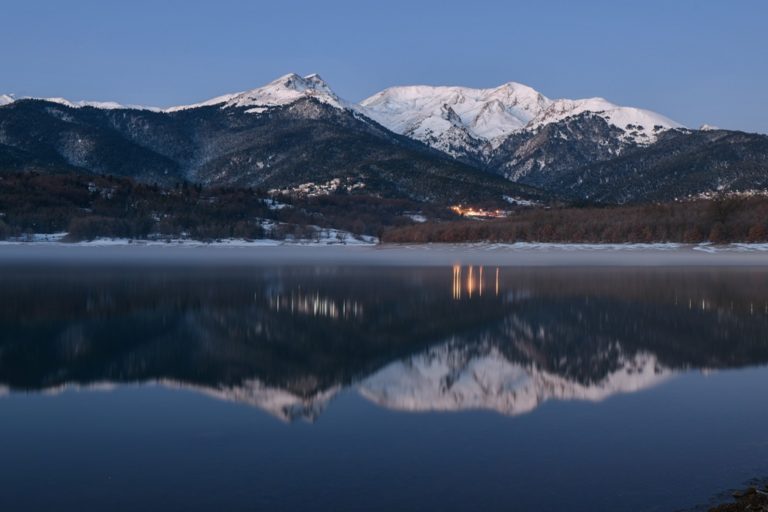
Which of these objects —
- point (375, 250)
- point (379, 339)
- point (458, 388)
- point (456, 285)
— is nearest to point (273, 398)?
point (458, 388)

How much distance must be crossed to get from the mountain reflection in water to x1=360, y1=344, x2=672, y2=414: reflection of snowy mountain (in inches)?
1.9

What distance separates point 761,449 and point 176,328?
20194 mm

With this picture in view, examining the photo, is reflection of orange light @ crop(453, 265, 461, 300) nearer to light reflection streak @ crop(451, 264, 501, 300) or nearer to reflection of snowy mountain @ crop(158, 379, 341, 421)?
light reflection streak @ crop(451, 264, 501, 300)

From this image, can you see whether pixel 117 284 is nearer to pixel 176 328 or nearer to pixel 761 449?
pixel 176 328

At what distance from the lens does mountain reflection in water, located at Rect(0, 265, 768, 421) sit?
18250 mm

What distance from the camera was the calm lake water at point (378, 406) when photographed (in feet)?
35.7

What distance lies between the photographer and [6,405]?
15961 mm

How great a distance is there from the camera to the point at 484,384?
18.5m

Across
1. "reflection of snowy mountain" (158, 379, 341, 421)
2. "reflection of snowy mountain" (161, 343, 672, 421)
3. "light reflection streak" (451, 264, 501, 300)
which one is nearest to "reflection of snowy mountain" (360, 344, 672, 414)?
"reflection of snowy mountain" (161, 343, 672, 421)

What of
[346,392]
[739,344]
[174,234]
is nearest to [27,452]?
[346,392]

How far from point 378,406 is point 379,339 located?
962 cm

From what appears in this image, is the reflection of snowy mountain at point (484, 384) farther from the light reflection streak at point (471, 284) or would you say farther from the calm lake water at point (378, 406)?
the light reflection streak at point (471, 284)

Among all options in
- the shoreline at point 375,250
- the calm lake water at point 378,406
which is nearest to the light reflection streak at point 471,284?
the calm lake water at point 378,406

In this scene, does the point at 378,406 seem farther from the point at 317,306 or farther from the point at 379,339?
the point at 317,306
